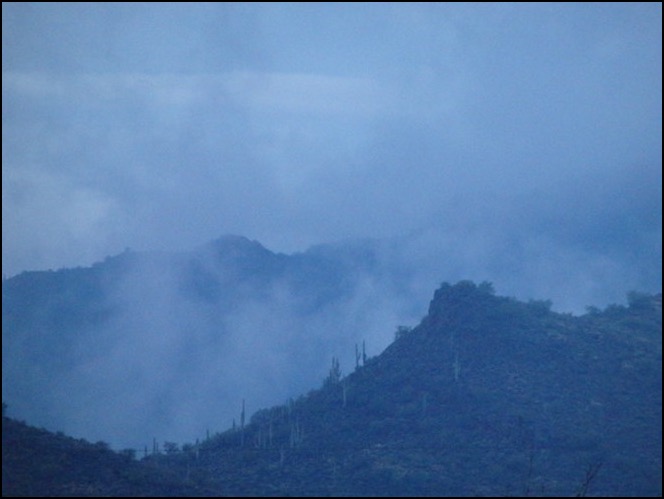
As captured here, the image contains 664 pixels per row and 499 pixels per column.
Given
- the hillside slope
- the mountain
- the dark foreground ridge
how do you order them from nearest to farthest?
1. the dark foreground ridge
2. the hillside slope
3. the mountain

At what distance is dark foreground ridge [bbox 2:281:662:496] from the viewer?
46812mm

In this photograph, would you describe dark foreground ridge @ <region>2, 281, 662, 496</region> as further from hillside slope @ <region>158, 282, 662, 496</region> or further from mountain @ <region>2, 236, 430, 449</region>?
mountain @ <region>2, 236, 430, 449</region>

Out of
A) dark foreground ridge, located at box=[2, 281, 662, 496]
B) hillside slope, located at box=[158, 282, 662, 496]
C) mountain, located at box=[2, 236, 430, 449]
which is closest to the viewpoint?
dark foreground ridge, located at box=[2, 281, 662, 496]

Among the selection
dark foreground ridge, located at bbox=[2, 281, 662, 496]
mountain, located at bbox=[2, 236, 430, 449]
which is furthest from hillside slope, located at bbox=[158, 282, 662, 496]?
mountain, located at bbox=[2, 236, 430, 449]

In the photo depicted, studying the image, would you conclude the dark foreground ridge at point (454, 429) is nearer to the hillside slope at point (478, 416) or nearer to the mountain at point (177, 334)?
the hillside slope at point (478, 416)

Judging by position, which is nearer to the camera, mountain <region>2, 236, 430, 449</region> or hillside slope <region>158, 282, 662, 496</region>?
hillside slope <region>158, 282, 662, 496</region>

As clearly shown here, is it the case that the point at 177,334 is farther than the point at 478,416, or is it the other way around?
the point at 177,334

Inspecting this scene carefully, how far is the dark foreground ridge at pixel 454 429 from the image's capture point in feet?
154

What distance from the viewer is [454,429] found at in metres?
61.0

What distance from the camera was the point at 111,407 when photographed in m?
107

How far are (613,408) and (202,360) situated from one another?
74.3 metres

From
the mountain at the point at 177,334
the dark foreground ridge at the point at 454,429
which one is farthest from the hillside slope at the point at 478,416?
the mountain at the point at 177,334

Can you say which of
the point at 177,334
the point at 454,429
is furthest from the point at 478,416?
the point at 177,334

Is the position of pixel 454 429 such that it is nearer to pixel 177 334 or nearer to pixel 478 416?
pixel 478 416
